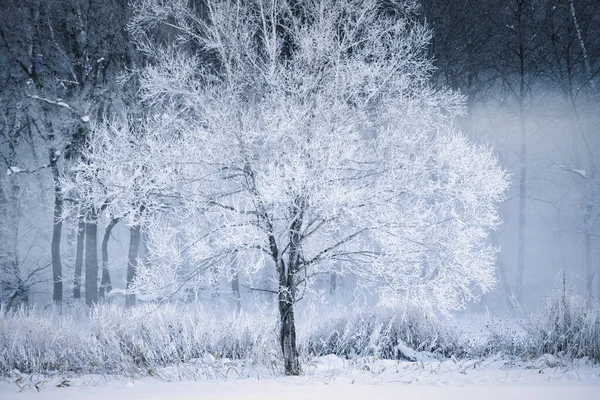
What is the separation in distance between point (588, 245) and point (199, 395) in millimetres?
17462

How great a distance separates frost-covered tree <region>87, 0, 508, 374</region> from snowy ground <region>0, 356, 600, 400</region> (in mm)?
933

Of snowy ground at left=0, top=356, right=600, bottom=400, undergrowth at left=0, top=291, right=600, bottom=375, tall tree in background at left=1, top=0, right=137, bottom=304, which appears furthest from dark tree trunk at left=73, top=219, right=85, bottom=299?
snowy ground at left=0, top=356, right=600, bottom=400

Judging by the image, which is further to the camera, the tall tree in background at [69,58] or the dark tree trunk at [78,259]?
the dark tree trunk at [78,259]

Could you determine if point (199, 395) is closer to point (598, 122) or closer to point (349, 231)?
point (349, 231)

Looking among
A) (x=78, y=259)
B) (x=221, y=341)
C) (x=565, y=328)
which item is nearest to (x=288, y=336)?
(x=221, y=341)

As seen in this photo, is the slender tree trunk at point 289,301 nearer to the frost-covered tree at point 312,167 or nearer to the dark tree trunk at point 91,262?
the frost-covered tree at point 312,167

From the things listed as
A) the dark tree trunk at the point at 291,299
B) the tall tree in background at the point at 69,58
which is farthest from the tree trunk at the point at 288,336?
the tall tree in background at the point at 69,58

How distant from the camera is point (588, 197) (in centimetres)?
1625

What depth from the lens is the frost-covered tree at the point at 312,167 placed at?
580cm

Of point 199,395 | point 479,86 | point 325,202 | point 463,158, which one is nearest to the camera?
point 199,395

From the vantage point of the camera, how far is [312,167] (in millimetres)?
5648

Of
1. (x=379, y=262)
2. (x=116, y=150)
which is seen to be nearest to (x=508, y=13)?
(x=379, y=262)

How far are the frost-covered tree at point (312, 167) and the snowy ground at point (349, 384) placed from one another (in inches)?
36.7

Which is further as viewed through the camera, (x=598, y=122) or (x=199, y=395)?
(x=598, y=122)
